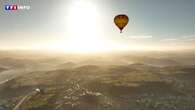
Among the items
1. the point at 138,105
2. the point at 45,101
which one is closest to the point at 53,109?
the point at 45,101

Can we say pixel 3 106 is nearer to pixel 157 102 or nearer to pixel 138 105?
pixel 138 105

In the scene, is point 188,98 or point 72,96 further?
point 188,98

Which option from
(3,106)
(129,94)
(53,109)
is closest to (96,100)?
(53,109)

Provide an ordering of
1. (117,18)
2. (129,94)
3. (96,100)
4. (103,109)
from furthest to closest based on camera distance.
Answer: (129,94)
(96,100)
(103,109)
(117,18)

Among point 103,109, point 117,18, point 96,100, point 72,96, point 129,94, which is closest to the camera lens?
point 117,18

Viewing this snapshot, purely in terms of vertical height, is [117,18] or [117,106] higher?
[117,18]

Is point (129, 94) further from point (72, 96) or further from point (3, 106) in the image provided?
point (3, 106)
